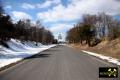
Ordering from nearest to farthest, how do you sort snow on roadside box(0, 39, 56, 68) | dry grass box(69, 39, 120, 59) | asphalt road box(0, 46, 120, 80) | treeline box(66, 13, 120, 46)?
asphalt road box(0, 46, 120, 80) → snow on roadside box(0, 39, 56, 68) → dry grass box(69, 39, 120, 59) → treeline box(66, 13, 120, 46)

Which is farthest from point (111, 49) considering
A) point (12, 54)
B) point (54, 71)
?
point (54, 71)

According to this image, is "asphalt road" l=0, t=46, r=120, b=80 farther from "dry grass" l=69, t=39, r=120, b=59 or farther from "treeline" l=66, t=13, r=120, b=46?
"treeline" l=66, t=13, r=120, b=46

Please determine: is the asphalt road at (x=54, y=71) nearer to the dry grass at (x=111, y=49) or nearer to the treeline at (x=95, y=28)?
the dry grass at (x=111, y=49)

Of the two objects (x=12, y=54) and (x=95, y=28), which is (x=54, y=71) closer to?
(x=12, y=54)

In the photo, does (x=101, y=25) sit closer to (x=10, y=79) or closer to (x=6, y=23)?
(x=6, y=23)

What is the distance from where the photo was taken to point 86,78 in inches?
555

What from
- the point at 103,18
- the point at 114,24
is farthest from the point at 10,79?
the point at 103,18

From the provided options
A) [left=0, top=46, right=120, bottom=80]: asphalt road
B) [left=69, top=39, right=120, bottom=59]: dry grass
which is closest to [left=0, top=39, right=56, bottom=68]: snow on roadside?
[left=0, top=46, right=120, bottom=80]: asphalt road

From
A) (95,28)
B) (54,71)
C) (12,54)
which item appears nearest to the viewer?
(54,71)

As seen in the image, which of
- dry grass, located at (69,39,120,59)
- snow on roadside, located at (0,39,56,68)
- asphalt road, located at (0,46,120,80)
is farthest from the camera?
dry grass, located at (69,39,120,59)

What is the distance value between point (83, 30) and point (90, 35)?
273 cm

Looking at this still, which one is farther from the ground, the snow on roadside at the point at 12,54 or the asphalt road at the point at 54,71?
the snow on roadside at the point at 12,54

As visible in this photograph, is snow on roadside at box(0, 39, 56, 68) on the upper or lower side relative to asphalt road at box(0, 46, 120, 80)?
upper

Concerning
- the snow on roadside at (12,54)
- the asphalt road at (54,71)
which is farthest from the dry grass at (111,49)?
the asphalt road at (54,71)
